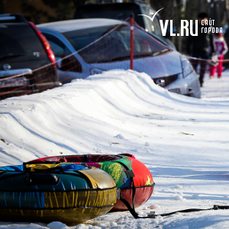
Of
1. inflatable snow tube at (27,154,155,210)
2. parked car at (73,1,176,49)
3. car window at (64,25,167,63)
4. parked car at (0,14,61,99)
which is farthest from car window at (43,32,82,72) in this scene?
inflatable snow tube at (27,154,155,210)

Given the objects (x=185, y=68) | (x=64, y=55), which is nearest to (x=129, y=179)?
(x=185, y=68)

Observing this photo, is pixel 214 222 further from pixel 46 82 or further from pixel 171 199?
pixel 46 82

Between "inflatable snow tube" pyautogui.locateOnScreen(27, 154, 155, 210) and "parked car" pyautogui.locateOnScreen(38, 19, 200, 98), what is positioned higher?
"parked car" pyautogui.locateOnScreen(38, 19, 200, 98)

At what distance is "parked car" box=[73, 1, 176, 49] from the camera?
11281mm

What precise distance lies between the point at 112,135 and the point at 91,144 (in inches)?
21.0

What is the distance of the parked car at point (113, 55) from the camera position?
8414mm

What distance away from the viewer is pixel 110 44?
29.3ft

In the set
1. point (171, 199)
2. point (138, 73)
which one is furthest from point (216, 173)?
point (138, 73)

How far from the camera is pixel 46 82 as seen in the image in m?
7.02

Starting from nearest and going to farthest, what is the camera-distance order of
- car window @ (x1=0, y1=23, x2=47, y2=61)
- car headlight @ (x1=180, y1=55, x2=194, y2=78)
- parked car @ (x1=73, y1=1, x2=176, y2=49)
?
1. car window @ (x1=0, y1=23, x2=47, y2=61)
2. car headlight @ (x1=180, y1=55, x2=194, y2=78)
3. parked car @ (x1=73, y1=1, x2=176, y2=49)

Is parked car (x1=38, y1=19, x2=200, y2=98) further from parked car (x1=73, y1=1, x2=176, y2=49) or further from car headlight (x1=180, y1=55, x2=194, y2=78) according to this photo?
parked car (x1=73, y1=1, x2=176, y2=49)

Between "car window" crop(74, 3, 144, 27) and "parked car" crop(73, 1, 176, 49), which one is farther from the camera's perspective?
"car window" crop(74, 3, 144, 27)

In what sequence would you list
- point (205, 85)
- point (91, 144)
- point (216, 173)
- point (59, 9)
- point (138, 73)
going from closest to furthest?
point (216, 173)
point (91, 144)
point (138, 73)
point (205, 85)
point (59, 9)

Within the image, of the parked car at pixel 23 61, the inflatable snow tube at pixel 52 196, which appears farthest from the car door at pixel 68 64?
the inflatable snow tube at pixel 52 196
